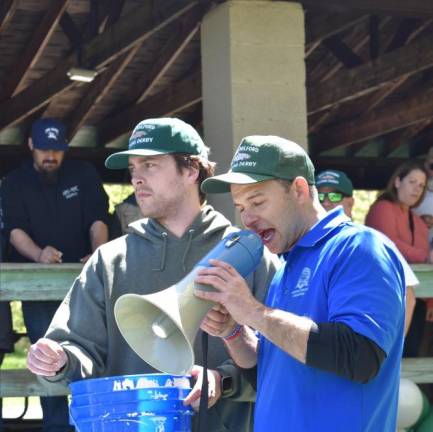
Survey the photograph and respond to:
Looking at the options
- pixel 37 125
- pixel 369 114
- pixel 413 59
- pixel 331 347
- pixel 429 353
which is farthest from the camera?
pixel 369 114

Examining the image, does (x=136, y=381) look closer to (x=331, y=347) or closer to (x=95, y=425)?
(x=95, y=425)

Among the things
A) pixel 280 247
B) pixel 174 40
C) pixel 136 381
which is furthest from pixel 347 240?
pixel 174 40

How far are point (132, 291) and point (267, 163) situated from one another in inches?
37.5

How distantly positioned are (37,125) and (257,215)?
165 inches

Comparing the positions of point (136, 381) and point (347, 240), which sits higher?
point (347, 240)

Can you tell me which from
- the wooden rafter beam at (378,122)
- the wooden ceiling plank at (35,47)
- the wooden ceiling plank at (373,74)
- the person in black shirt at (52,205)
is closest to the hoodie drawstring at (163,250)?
the person in black shirt at (52,205)

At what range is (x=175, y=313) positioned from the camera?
3.31 m

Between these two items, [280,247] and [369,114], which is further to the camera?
[369,114]

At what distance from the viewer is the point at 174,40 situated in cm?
1054

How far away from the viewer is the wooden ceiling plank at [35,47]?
965cm

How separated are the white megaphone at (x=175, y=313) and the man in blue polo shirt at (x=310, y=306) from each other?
0.07 metres

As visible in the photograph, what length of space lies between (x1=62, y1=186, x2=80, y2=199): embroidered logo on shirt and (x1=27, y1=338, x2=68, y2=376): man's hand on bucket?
3426mm

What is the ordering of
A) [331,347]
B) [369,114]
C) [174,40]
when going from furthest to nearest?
[369,114]
[174,40]
[331,347]

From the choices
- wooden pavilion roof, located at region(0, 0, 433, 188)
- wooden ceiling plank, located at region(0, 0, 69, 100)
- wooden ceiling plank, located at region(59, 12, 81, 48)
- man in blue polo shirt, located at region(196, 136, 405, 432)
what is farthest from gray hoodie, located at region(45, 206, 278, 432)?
wooden ceiling plank, located at region(59, 12, 81, 48)
